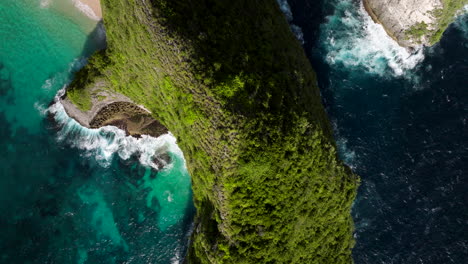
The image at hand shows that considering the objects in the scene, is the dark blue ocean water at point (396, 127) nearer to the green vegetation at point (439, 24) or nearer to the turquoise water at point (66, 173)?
the green vegetation at point (439, 24)

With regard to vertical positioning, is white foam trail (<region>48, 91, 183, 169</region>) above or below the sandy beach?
below

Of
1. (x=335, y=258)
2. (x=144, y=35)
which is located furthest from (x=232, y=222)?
(x=144, y=35)

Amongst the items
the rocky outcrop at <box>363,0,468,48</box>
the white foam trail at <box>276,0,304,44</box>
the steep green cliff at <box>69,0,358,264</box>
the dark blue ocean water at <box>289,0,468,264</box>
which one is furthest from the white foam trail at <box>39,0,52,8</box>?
the rocky outcrop at <box>363,0,468,48</box>

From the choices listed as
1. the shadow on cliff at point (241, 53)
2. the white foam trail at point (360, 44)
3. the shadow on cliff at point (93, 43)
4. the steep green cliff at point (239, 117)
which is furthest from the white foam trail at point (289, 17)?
the shadow on cliff at point (93, 43)

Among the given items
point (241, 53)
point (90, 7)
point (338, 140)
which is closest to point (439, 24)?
point (338, 140)

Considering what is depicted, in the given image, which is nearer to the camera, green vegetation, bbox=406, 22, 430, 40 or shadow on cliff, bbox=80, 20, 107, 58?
green vegetation, bbox=406, 22, 430, 40

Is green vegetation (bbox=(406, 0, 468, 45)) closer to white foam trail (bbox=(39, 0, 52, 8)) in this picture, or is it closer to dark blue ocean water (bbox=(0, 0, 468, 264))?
dark blue ocean water (bbox=(0, 0, 468, 264))
